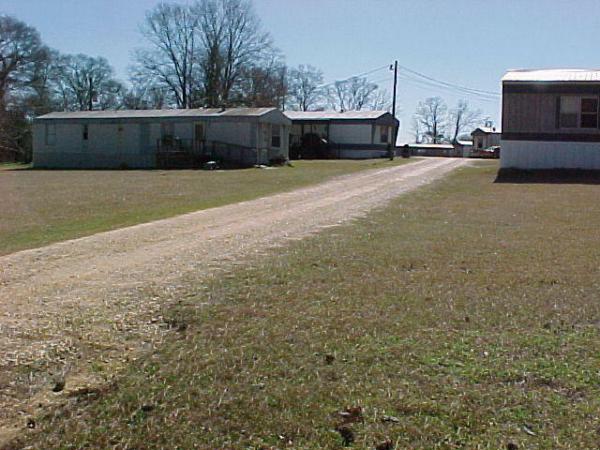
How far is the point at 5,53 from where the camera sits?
177ft

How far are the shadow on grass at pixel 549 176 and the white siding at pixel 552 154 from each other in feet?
1.15

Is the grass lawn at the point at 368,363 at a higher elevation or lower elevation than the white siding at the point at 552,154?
lower

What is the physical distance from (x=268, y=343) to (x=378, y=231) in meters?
6.93

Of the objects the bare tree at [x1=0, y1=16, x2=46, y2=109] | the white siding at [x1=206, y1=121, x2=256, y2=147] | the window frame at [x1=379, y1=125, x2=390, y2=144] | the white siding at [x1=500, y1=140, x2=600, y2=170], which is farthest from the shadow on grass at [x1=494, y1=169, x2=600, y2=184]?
the bare tree at [x1=0, y1=16, x2=46, y2=109]

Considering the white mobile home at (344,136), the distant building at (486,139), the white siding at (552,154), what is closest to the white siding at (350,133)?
the white mobile home at (344,136)

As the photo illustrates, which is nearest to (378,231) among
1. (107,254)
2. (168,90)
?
(107,254)

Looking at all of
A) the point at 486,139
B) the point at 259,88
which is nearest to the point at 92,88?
the point at 259,88

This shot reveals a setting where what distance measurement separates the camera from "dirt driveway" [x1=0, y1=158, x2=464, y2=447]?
4695 mm

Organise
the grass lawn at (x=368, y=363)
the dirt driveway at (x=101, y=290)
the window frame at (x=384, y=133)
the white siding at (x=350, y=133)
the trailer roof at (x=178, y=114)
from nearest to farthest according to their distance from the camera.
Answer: the grass lawn at (x=368, y=363), the dirt driveway at (x=101, y=290), the trailer roof at (x=178, y=114), the white siding at (x=350, y=133), the window frame at (x=384, y=133)

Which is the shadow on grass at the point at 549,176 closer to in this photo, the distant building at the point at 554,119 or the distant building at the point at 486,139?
the distant building at the point at 554,119

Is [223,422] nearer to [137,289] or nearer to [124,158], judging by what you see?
[137,289]

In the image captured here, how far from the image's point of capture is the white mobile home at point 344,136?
55938 mm

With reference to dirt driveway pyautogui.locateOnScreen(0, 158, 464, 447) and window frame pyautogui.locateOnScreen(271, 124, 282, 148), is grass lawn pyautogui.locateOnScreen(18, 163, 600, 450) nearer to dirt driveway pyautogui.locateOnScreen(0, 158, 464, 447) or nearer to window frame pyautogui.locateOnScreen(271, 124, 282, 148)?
dirt driveway pyautogui.locateOnScreen(0, 158, 464, 447)

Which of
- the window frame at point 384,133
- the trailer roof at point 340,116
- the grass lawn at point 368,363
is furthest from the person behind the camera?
the window frame at point 384,133
